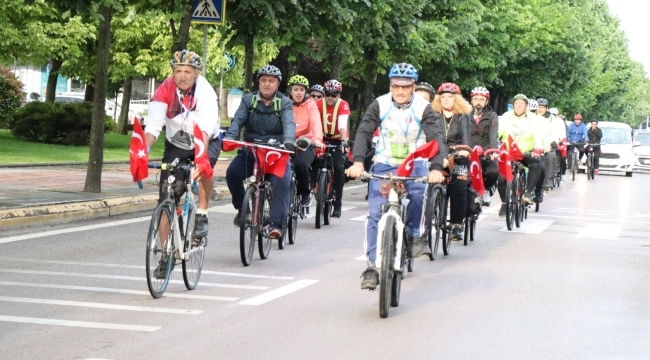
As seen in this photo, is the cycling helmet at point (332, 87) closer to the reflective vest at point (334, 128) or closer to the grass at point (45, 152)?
the reflective vest at point (334, 128)

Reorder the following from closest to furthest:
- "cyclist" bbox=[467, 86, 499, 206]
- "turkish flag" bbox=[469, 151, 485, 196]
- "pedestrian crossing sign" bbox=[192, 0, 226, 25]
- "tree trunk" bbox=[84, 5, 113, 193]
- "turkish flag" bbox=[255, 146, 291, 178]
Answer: "turkish flag" bbox=[255, 146, 291, 178], "turkish flag" bbox=[469, 151, 485, 196], "cyclist" bbox=[467, 86, 499, 206], "tree trunk" bbox=[84, 5, 113, 193], "pedestrian crossing sign" bbox=[192, 0, 226, 25]

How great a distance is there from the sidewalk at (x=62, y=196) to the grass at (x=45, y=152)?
2.33 m

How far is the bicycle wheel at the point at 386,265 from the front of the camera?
8.09 metres

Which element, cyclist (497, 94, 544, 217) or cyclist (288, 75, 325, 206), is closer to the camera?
cyclist (288, 75, 325, 206)

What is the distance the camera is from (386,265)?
8102mm

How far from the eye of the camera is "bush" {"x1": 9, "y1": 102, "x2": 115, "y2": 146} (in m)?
30.4

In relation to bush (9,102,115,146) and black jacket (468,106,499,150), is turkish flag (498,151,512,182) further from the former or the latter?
bush (9,102,115,146)

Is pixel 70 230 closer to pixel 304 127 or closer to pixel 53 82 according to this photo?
pixel 304 127

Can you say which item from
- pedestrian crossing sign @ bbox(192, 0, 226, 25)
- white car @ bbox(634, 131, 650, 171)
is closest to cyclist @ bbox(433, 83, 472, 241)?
pedestrian crossing sign @ bbox(192, 0, 226, 25)

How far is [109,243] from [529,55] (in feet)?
135

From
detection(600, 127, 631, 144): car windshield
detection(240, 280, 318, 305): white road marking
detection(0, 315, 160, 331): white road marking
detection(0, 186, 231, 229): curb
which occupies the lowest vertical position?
detection(0, 315, 160, 331): white road marking

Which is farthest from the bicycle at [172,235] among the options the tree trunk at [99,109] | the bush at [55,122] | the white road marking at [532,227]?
the bush at [55,122]

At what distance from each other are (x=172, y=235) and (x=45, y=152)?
18.9 meters

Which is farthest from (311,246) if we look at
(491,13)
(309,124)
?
(491,13)
